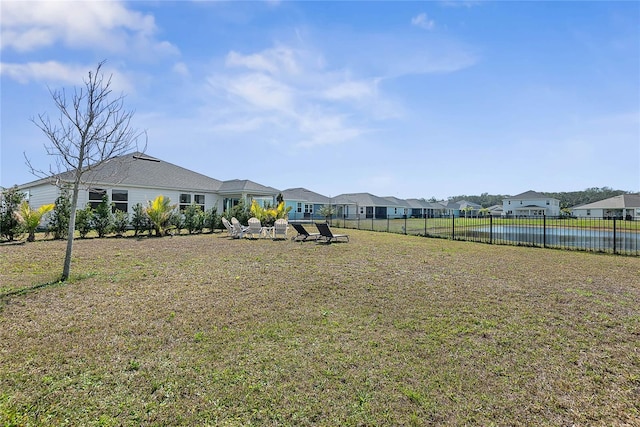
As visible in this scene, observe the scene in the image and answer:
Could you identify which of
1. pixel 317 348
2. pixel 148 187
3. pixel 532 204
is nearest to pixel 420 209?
pixel 532 204

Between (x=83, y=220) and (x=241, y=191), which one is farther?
(x=241, y=191)

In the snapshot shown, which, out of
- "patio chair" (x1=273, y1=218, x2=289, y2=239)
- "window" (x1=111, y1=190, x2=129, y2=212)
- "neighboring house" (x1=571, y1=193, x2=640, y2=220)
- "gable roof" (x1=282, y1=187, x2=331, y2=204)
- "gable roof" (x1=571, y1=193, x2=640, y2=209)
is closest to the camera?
"patio chair" (x1=273, y1=218, x2=289, y2=239)

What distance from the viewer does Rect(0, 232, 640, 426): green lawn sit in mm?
Answer: 2807

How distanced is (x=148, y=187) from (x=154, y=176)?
70.4 inches

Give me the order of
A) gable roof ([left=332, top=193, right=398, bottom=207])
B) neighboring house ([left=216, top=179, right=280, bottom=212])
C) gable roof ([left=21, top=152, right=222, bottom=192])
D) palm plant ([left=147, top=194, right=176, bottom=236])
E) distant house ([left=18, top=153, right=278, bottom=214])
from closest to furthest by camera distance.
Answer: palm plant ([left=147, top=194, right=176, bottom=236]) < distant house ([left=18, top=153, right=278, bottom=214]) < gable roof ([left=21, top=152, right=222, bottom=192]) < neighboring house ([left=216, top=179, right=280, bottom=212]) < gable roof ([left=332, top=193, right=398, bottom=207])

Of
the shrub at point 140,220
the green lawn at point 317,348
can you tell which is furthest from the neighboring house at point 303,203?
the green lawn at point 317,348

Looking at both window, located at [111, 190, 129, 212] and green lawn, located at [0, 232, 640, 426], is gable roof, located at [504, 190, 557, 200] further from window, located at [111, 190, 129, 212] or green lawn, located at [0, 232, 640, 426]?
window, located at [111, 190, 129, 212]

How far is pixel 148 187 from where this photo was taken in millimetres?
19812

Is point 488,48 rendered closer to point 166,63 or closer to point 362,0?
point 362,0

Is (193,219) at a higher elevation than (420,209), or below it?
below

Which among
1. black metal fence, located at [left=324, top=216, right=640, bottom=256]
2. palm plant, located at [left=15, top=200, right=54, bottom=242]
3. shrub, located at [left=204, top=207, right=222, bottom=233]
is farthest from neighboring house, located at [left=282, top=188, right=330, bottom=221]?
palm plant, located at [left=15, top=200, right=54, bottom=242]

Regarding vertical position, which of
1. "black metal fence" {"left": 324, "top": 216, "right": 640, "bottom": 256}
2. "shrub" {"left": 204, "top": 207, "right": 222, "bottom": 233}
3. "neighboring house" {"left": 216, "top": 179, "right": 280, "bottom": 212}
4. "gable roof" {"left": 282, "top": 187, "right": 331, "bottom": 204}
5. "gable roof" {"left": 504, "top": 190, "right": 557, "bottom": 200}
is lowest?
"black metal fence" {"left": 324, "top": 216, "right": 640, "bottom": 256}

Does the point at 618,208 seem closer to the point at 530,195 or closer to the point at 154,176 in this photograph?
the point at 530,195

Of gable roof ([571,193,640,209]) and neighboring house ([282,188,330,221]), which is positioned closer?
neighboring house ([282,188,330,221])
